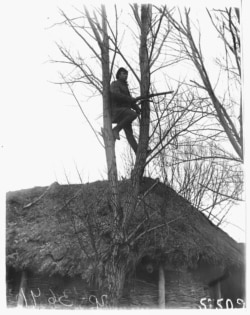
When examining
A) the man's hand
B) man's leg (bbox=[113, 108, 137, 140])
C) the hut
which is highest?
the man's hand

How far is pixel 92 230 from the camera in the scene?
258 inches

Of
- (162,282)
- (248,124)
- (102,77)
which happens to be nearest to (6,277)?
(162,282)

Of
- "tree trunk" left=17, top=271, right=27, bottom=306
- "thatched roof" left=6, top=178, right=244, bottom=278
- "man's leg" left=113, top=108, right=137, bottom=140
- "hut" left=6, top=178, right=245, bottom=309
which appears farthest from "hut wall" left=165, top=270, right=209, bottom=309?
"man's leg" left=113, top=108, right=137, bottom=140

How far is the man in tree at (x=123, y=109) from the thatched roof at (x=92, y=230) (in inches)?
26.0

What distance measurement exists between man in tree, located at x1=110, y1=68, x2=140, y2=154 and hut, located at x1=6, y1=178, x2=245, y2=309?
2.27 feet

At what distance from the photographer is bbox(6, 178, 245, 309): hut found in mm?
6398

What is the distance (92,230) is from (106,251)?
298mm

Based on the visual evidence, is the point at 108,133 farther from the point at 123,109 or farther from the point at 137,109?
the point at 137,109

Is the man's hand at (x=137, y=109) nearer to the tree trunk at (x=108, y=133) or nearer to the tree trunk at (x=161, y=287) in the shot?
the tree trunk at (x=108, y=133)

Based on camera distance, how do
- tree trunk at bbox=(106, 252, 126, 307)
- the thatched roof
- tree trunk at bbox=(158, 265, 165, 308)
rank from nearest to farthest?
tree trunk at bbox=(106, 252, 126, 307), tree trunk at bbox=(158, 265, 165, 308), the thatched roof

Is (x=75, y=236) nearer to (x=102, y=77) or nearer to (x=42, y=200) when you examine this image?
(x=42, y=200)

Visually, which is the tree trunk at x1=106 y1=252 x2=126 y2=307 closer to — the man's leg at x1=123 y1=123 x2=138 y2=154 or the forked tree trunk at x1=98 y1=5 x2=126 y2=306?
the forked tree trunk at x1=98 y1=5 x2=126 y2=306

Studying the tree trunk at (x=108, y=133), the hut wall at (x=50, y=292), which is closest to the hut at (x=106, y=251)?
the hut wall at (x=50, y=292)

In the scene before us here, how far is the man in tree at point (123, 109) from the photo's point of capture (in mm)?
6969
